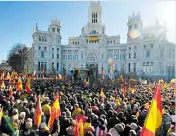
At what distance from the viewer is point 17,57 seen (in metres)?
57.0

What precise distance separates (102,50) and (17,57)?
85.1 ft

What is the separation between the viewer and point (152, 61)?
2596 inches

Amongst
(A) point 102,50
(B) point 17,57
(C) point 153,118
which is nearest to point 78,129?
(C) point 153,118

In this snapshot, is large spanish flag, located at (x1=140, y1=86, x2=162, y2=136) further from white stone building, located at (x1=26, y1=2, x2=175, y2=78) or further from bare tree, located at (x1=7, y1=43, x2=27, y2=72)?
white stone building, located at (x1=26, y1=2, x2=175, y2=78)

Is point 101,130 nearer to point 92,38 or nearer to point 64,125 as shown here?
point 64,125

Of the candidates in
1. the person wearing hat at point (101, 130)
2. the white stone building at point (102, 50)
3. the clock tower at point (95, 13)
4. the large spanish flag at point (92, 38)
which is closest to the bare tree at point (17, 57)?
the white stone building at point (102, 50)

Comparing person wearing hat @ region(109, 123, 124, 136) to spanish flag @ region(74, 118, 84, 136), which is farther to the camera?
person wearing hat @ region(109, 123, 124, 136)

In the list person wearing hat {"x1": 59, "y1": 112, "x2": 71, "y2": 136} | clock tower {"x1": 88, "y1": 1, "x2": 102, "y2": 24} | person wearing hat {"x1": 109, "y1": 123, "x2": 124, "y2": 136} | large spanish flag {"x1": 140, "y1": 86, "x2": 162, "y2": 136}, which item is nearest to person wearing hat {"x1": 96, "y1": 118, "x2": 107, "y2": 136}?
person wearing hat {"x1": 109, "y1": 123, "x2": 124, "y2": 136}

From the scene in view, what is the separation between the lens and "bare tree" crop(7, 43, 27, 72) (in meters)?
56.2

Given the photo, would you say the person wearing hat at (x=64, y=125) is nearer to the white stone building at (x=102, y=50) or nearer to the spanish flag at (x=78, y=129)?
the spanish flag at (x=78, y=129)

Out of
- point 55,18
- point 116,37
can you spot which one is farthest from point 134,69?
point 55,18

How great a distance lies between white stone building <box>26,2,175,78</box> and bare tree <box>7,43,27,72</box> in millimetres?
11825

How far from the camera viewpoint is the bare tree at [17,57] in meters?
56.2

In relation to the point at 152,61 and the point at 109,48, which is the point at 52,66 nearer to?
the point at 109,48
